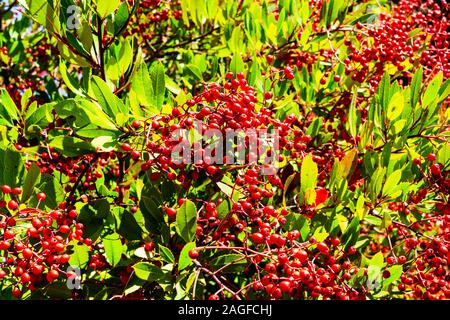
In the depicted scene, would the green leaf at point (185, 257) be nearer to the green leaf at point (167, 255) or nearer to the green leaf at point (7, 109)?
the green leaf at point (167, 255)

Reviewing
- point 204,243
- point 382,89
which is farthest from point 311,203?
point 382,89

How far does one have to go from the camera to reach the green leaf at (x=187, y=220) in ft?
4.83

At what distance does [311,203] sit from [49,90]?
1.70 metres

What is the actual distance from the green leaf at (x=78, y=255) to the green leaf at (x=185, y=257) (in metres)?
0.32

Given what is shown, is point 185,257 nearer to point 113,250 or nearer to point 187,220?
point 187,220

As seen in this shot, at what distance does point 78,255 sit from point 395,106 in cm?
128

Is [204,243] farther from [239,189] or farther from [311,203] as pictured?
[311,203]

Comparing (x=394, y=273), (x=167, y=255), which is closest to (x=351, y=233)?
(x=394, y=273)

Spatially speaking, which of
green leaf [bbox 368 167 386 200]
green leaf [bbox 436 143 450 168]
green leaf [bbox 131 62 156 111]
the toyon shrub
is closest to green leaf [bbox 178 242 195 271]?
the toyon shrub

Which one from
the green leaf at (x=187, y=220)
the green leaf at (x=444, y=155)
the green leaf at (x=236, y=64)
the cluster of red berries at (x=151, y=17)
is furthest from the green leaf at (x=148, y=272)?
the cluster of red berries at (x=151, y=17)

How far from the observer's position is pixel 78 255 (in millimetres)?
1588

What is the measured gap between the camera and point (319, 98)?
245 cm

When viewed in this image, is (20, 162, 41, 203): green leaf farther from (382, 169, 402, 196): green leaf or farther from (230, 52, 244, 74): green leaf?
(382, 169, 402, 196): green leaf

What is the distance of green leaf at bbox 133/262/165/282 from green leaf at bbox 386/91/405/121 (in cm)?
105
